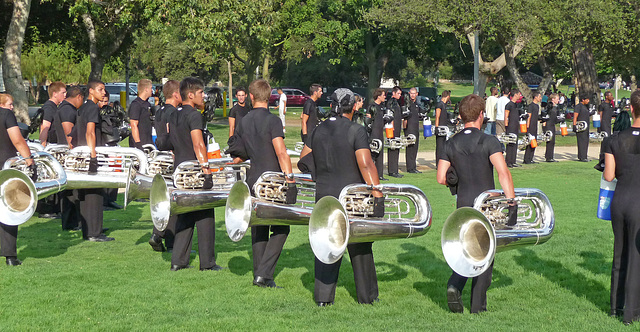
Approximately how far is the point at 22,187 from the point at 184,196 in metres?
1.73

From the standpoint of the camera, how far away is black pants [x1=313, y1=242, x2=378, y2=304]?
23.7 ft

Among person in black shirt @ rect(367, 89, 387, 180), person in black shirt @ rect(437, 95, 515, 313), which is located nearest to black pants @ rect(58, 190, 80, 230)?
person in black shirt @ rect(437, 95, 515, 313)

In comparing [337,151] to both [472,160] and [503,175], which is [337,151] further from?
[503,175]

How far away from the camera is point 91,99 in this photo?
10.7 meters

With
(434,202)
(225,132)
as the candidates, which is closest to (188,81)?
(434,202)

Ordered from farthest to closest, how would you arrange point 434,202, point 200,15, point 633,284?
point 200,15, point 434,202, point 633,284

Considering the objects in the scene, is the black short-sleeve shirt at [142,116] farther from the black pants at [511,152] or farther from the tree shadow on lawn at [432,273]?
the black pants at [511,152]

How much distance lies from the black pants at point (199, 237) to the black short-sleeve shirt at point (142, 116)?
16.5ft

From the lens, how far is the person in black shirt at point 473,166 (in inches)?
260

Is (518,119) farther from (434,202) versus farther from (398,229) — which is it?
(398,229)

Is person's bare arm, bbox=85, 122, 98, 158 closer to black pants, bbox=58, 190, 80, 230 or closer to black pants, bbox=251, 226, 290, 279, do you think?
black pants, bbox=58, 190, 80, 230

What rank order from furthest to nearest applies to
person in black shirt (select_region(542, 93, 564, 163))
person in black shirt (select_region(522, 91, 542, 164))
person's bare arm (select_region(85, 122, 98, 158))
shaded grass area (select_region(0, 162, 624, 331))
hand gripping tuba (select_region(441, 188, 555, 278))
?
person in black shirt (select_region(542, 93, 564, 163)), person in black shirt (select_region(522, 91, 542, 164)), person's bare arm (select_region(85, 122, 98, 158)), shaded grass area (select_region(0, 162, 624, 331)), hand gripping tuba (select_region(441, 188, 555, 278))

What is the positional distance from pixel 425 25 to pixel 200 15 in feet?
35.8

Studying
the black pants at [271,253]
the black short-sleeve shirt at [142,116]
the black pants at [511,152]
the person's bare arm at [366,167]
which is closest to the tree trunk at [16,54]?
the black short-sleeve shirt at [142,116]
